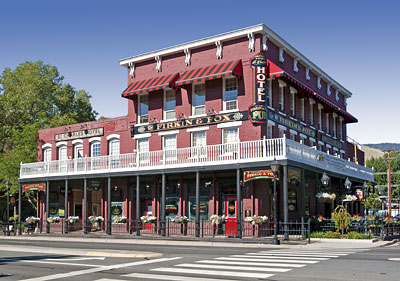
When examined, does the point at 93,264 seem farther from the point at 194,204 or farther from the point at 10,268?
the point at 194,204

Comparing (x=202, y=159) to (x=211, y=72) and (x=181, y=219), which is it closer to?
(x=181, y=219)

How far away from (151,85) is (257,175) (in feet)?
34.9

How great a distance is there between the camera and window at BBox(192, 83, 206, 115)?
30719mm

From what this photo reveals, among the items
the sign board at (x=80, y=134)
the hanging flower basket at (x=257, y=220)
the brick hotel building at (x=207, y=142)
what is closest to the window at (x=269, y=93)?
the brick hotel building at (x=207, y=142)

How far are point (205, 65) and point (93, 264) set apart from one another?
18867 mm

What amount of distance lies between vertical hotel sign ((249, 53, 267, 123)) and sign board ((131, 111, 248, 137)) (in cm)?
66

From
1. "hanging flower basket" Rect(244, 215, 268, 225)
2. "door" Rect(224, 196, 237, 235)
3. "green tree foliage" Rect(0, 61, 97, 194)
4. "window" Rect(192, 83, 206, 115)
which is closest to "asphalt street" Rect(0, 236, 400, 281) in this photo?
"hanging flower basket" Rect(244, 215, 268, 225)

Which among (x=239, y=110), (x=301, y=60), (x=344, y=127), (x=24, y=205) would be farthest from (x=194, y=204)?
(x=24, y=205)

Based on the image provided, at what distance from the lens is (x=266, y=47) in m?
28.9

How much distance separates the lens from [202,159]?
28.1 metres

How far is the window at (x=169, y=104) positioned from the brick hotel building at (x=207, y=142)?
77 millimetres

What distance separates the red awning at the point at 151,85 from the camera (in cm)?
3089

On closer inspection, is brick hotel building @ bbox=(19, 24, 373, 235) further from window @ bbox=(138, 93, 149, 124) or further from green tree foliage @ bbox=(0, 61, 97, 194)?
green tree foliage @ bbox=(0, 61, 97, 194)

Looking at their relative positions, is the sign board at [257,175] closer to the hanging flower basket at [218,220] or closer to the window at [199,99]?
the hanging flower basket at [218,220]
